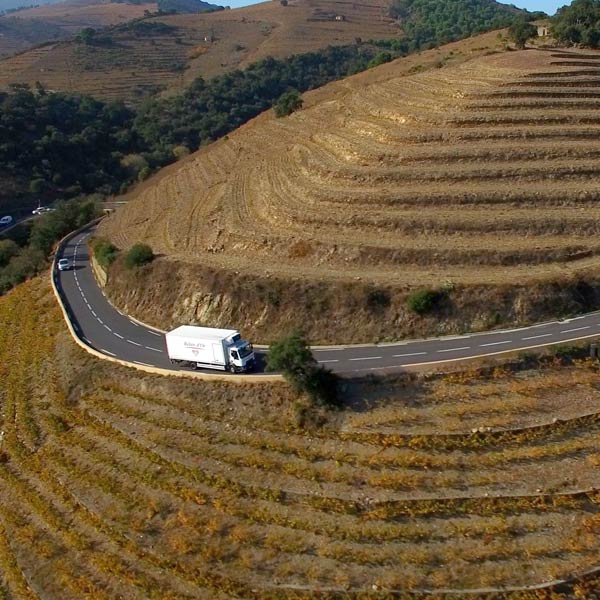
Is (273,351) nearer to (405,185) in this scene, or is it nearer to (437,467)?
(437,467)

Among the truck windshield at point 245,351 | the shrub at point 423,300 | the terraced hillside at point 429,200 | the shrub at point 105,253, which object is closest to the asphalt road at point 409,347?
the truck windshield at point 245,351

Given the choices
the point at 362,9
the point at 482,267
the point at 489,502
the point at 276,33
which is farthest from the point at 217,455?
the point at 362,9

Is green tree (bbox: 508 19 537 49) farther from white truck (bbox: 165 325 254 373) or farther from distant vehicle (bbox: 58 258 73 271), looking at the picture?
white truck (bbox: 165 325 254 373)

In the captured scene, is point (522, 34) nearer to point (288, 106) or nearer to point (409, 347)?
point (288, 106)

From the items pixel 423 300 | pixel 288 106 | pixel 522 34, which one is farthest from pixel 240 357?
pixel 522 34

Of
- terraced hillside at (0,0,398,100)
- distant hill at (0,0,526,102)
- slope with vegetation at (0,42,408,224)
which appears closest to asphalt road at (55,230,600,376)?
slope with vegetation at (0,42,408,224)

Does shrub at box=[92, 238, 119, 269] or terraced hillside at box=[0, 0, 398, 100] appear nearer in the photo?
shrub at box=[92, 238, 119, 269]
